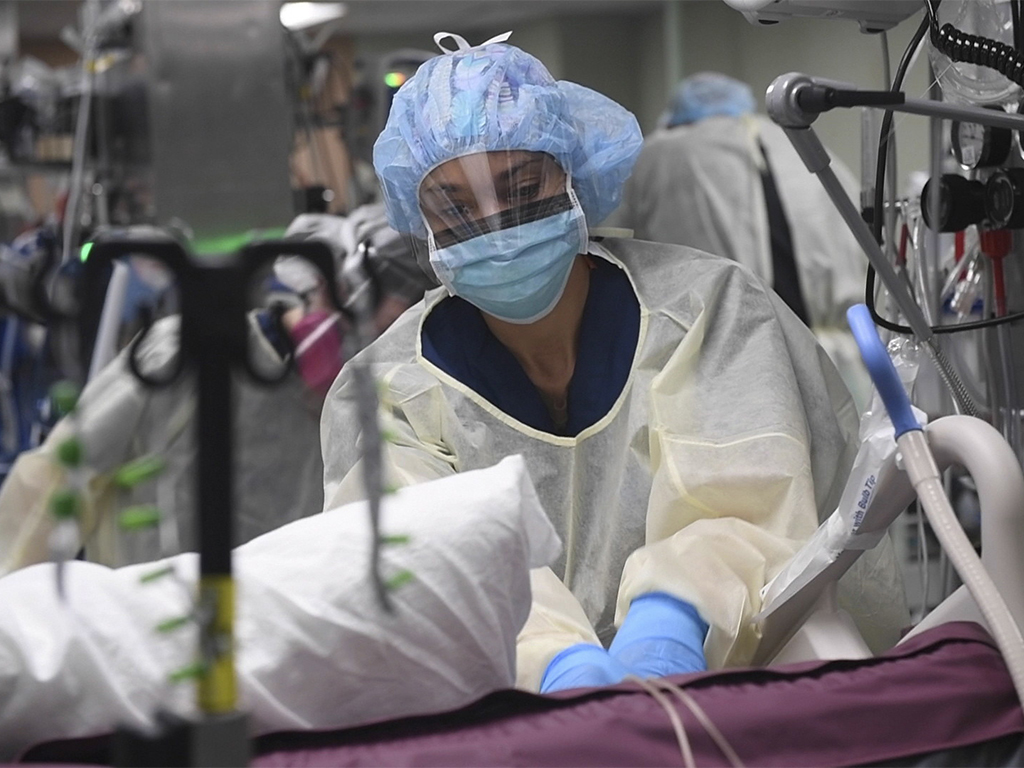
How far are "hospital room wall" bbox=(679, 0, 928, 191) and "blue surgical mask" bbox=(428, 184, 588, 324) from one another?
306 millimetres

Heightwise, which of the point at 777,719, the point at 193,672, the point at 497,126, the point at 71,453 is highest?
the point at 497,126

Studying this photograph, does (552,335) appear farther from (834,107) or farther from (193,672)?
(193,672)

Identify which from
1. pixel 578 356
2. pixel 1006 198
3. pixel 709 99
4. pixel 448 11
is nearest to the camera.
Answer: pixel 1006 198

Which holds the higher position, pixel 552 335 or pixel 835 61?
pixel 835 61

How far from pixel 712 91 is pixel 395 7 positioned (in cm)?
181

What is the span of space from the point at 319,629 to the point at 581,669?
0.33 metres

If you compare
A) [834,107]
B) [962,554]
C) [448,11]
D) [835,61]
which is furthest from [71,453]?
[448,11]

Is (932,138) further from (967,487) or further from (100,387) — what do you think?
(100,387)

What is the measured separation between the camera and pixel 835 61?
6.21 feet

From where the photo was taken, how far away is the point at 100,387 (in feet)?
2.60

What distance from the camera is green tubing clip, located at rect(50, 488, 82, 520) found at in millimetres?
601

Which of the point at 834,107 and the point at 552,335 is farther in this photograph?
the point at 552,335

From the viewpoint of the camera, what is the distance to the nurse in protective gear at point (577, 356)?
133 cm

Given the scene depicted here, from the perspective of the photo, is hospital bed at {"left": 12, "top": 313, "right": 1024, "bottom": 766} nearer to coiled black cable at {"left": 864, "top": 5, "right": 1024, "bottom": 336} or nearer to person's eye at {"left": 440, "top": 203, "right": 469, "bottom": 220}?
coiled black cable at {"left": 864, "top": 5, "right": 1024, "bottom": 336}
